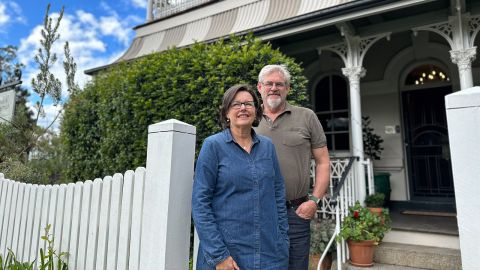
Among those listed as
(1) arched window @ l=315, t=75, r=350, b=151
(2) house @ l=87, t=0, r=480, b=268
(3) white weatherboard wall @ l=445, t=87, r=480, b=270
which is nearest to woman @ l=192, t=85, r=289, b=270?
(3) white weatherboard wall @ l=445, t=87, r=480, b=270

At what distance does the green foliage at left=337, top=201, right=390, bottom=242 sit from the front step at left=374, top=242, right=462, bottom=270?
0.19 meters

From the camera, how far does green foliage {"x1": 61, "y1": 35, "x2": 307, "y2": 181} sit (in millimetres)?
3609

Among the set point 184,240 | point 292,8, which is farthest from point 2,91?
point 292,8

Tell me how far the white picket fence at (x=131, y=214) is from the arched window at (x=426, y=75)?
628cm

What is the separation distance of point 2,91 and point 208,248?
213 inches

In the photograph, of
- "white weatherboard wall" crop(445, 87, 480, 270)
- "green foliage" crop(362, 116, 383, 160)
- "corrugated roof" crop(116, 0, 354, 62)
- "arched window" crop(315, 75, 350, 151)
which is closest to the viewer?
"white weatherboard wall" crop(445, 87, 480, 270)

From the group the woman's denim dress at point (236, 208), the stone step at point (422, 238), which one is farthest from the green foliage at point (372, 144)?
the woman's denim dress at point (236, 208)

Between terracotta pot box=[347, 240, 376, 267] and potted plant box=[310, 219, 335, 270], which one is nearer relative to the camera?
terracotta pot box=[347, 240, 376, 267]

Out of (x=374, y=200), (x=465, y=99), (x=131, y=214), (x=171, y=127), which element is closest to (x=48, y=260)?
(x=131, y=214)

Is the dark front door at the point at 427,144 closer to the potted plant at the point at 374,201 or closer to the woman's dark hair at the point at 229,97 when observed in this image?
the potted plant at the point at 374,201

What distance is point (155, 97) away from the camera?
13.4 feet

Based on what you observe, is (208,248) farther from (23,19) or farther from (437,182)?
(23,19)

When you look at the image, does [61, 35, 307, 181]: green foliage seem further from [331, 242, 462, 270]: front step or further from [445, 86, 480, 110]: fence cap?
[331, 242, 462, 270]: front step

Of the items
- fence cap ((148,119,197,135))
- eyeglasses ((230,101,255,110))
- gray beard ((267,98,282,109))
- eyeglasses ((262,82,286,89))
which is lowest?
fence cap ((148,119,197,135))
